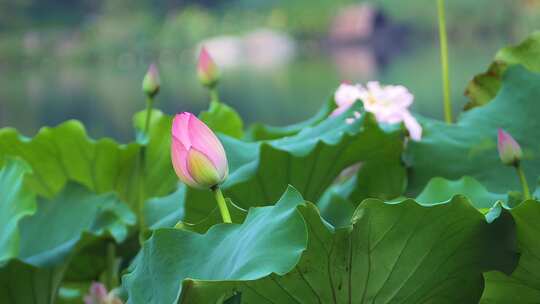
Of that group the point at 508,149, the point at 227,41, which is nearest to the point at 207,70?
the point at 508,149

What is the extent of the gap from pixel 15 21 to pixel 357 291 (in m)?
28.4

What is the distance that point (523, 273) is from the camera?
452 millimetres

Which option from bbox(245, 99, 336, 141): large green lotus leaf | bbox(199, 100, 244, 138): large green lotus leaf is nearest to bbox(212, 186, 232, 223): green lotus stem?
bbox(245, 99, 336, 141): large green lotus leaf

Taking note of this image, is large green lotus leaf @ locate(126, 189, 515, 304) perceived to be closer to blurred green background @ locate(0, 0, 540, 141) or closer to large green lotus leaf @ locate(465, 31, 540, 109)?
large green lotus leaf @ locate(465, 31, 540, 109)

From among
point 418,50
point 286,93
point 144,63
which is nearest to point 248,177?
point 286,93

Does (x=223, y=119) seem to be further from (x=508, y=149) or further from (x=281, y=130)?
(x=508, y=149)

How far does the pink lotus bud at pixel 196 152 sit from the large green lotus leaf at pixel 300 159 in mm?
144

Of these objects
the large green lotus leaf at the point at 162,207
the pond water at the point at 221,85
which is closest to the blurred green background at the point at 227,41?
the pond water at the point at 221,85

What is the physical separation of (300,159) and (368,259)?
0.20m

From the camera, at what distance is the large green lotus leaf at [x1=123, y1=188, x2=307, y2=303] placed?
0.39 meters

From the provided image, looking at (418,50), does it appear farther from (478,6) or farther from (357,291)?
(357,291)

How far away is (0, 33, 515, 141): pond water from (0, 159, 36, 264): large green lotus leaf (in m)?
6.31

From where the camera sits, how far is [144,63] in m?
24.4

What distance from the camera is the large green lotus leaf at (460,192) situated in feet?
1.89
